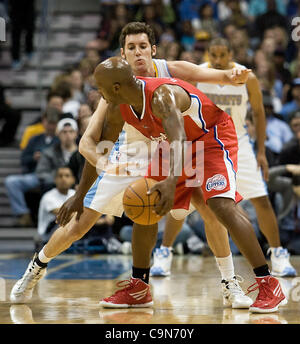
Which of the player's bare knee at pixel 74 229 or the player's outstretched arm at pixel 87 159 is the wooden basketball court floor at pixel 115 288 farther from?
the player's outstretched arm at pixel 87 159

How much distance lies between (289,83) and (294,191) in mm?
3012

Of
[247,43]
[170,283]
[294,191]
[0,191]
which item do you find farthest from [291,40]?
[170,283]

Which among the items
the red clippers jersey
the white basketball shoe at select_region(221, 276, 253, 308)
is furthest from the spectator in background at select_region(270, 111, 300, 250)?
the red clippers jersey

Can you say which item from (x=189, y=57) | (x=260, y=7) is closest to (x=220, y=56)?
(x=189, y=57)

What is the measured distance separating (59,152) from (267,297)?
5099 millimetres

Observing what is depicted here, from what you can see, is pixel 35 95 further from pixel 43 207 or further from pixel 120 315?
pixel 120 315

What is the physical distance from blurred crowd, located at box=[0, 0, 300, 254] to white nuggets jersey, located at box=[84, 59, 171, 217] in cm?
321

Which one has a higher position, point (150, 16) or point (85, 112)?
point (150, 16)

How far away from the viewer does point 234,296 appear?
450cm

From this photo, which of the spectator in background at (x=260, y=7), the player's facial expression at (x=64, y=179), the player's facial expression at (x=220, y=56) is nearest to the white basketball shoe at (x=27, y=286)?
the player's facial expression at (x=220, y=56)

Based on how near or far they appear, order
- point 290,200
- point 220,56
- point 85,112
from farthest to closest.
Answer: point 85,112
point 290,200
point 220,56

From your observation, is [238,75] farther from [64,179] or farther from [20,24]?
[20,24]

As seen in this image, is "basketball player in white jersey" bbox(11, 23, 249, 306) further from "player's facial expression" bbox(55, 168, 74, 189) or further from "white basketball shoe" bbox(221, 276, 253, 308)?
"player's facial expression" bbox(55, 168, 74, 189)

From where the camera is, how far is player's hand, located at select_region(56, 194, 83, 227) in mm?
4426
